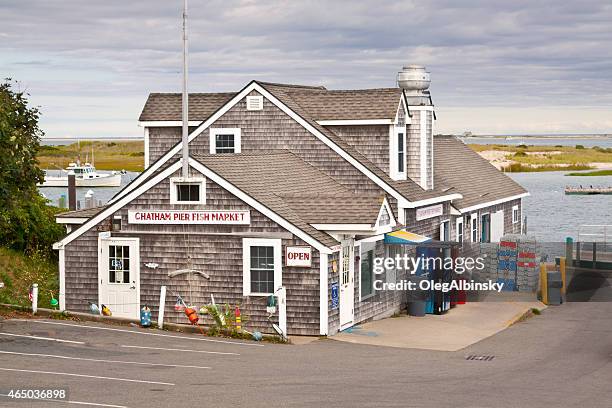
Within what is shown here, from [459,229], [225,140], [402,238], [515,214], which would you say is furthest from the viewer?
[515,214]

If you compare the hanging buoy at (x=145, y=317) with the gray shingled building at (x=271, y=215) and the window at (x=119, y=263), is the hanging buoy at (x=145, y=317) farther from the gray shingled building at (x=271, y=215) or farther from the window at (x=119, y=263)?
the window at (x=119, y=263)

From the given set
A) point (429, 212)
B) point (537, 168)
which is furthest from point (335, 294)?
point (537, 168)

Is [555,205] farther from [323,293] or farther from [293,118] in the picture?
[323,293]

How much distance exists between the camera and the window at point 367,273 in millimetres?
29961

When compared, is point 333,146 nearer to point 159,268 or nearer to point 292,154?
point 292,154

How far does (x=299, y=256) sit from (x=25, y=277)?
11.9 meters

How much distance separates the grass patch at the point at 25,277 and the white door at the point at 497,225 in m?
18.3

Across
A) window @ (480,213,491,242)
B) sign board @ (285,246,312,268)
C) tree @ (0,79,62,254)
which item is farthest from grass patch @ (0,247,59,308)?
window @ (480,213,491,242)

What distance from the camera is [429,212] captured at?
35.3m

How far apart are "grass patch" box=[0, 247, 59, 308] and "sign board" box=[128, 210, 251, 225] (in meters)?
4.71

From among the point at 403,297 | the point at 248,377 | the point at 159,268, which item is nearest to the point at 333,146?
the point at 403,297

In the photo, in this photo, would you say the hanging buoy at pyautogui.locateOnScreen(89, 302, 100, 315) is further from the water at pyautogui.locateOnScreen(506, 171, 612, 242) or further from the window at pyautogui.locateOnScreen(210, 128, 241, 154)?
the water at pyautogui.locateOnScreen(506, 171, 612, 242)

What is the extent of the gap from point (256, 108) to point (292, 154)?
1973mm

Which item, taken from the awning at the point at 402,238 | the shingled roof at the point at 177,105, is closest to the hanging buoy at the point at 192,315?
the awning at the point at 402,238
